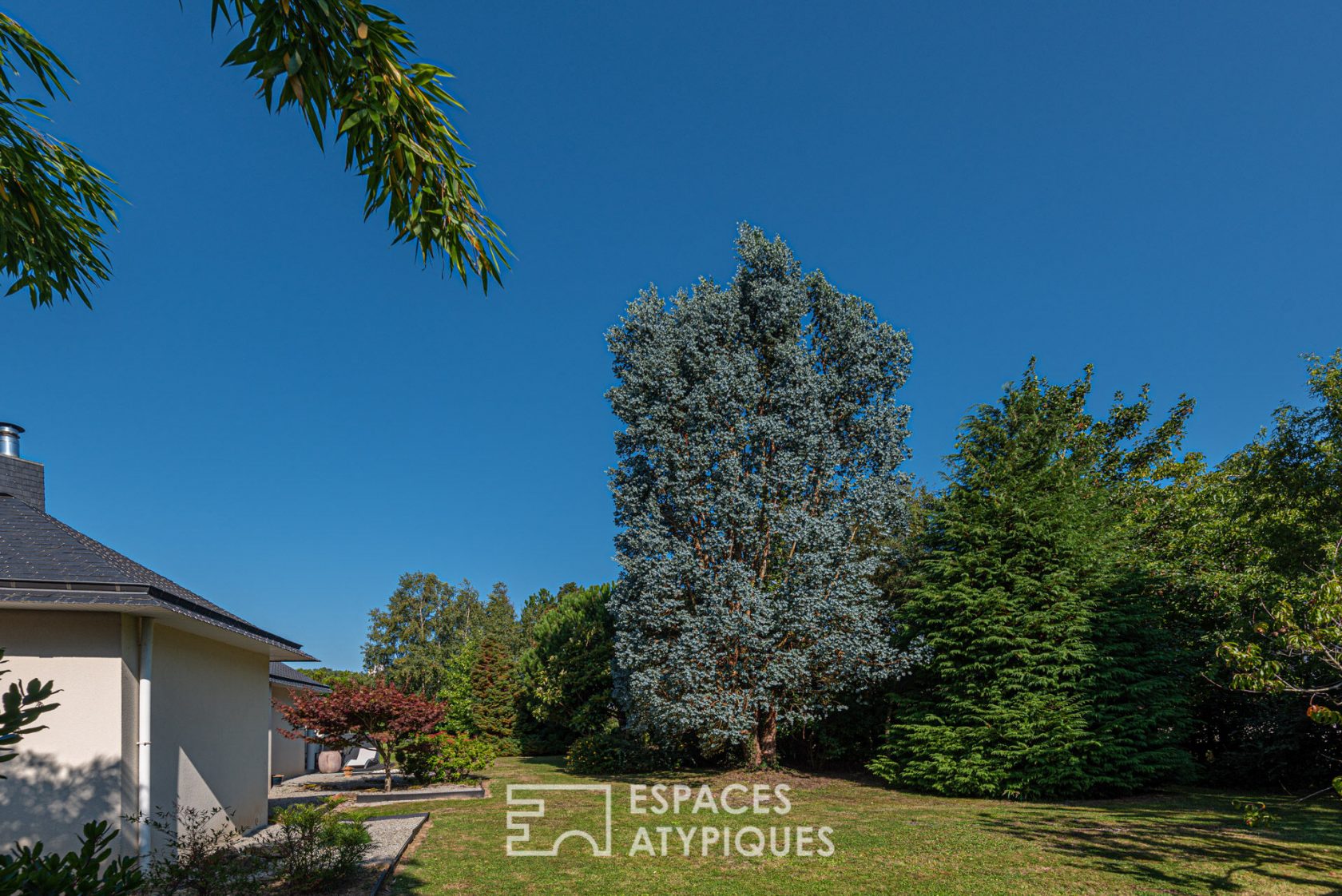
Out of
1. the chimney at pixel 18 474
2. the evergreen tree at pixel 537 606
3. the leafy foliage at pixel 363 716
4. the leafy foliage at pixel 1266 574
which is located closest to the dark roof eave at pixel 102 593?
the chimney at pixel 18 474

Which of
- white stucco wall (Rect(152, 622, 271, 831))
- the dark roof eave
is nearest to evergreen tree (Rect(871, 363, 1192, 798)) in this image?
white stucco wall (Rect(152, 622, 271, 831))

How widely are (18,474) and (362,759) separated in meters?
19.1

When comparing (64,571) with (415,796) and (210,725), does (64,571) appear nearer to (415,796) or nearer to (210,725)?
(210,725)

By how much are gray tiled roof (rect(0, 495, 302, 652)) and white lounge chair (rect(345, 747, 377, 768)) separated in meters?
17.4

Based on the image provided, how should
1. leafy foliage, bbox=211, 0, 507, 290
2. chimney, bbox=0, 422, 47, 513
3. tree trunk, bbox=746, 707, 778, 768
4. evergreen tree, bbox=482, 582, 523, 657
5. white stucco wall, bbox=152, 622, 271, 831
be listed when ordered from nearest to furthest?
leafy foliage, bbox=211, 0, 507, 290
white stucco wall, bbox=152, 622, 271, 831
chimney, bbox=0, 422, 47, 513
tree trunk, bbox=746, 707, 778, 768
evergreen tree, bbox=482, 582, 523, 657

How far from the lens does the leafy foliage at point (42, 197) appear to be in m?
3.35

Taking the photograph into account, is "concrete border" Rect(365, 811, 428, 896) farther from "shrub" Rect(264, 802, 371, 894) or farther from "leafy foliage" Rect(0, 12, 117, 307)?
"leafy foliage" Rect(0, 12, 117, 307)

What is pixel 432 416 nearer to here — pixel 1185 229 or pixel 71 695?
pixel 71 695

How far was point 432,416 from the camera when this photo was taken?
942 inches

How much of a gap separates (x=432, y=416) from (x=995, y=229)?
18178 millimetres

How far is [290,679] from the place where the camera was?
19812mm

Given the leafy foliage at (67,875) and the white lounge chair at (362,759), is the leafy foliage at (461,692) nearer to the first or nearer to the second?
the white lounge chair at (362,759)

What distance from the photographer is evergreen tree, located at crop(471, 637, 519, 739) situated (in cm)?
2644

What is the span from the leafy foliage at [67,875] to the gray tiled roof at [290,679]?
18135 millimetres
